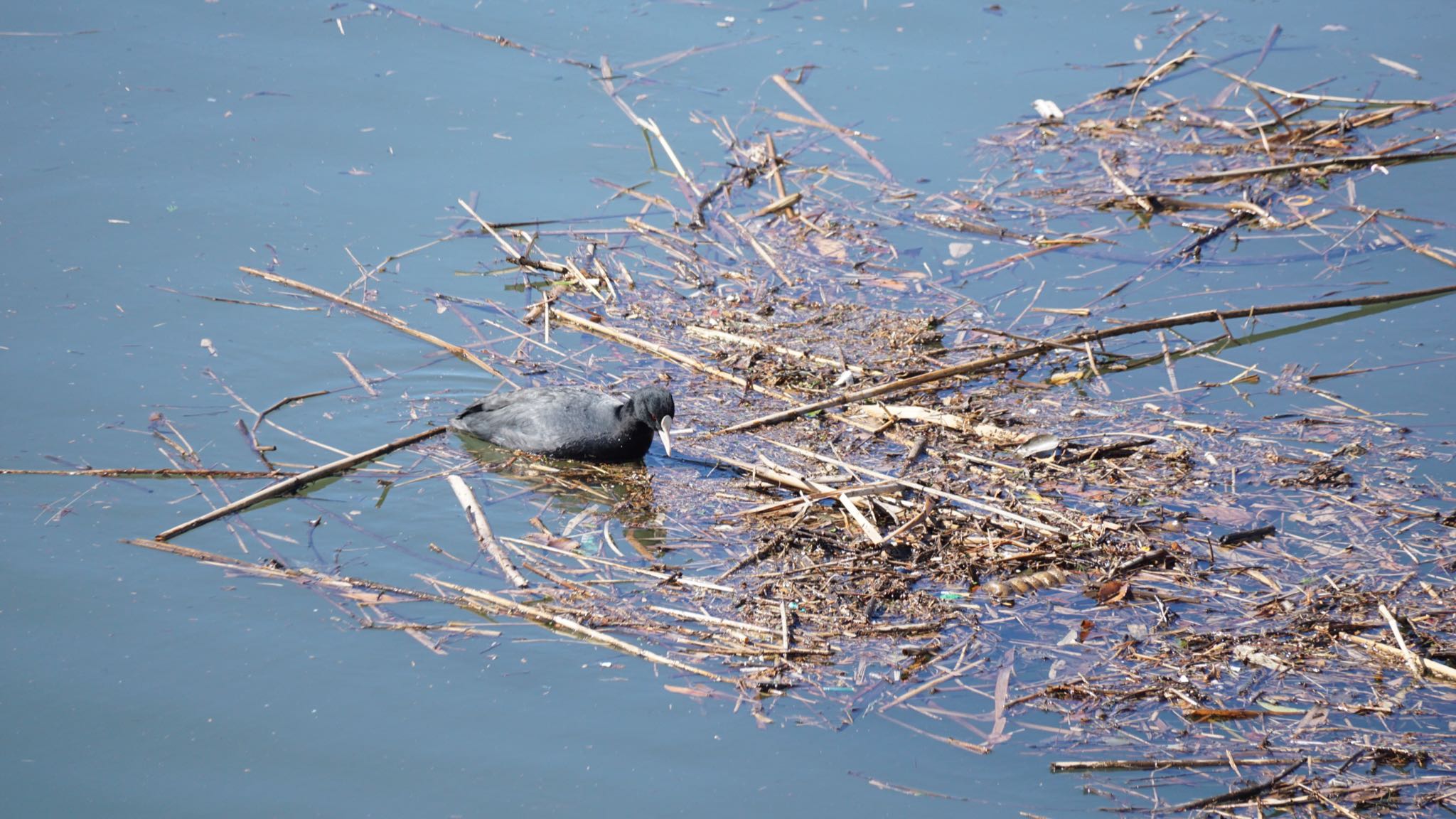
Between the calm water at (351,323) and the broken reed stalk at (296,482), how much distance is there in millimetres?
94

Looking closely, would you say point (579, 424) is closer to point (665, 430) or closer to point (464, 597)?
point (665, 430)

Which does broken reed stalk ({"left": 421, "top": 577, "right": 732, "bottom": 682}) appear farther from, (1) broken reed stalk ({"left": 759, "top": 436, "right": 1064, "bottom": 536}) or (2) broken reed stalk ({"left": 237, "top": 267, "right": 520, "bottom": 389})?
(2) broken reed stalk ({"left": 237, "top": 267, "right": 520, "bottom": 389})

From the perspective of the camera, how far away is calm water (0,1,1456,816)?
429cm

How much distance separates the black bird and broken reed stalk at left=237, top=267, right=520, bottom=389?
51cm

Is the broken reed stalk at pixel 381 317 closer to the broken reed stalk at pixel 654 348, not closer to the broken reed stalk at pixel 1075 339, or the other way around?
the broken reed stalk at pixel 654 348

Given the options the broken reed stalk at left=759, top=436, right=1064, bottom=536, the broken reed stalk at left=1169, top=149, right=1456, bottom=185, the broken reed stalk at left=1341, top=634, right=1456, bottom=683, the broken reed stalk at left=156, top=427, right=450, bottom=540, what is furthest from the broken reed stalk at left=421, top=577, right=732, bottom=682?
the broken reed stalk at left=1169, top=149, right=1456, bottom=185

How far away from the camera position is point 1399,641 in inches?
186

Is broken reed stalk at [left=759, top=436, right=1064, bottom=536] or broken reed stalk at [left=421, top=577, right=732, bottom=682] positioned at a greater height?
broken reed stalk at [left=759, top=436, right=1064, bottom=536]

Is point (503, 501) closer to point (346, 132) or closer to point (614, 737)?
point (614, 737)

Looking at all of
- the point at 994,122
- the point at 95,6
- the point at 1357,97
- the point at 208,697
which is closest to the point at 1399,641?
the point at 208,697

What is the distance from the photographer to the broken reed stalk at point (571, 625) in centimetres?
460

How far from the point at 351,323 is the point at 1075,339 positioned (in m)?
3.91

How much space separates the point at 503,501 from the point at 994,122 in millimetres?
5401

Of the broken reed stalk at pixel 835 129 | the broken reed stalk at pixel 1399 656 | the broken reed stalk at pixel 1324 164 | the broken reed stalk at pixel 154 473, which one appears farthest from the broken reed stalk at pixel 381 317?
the broken reed stalk at pixel 1324 164
